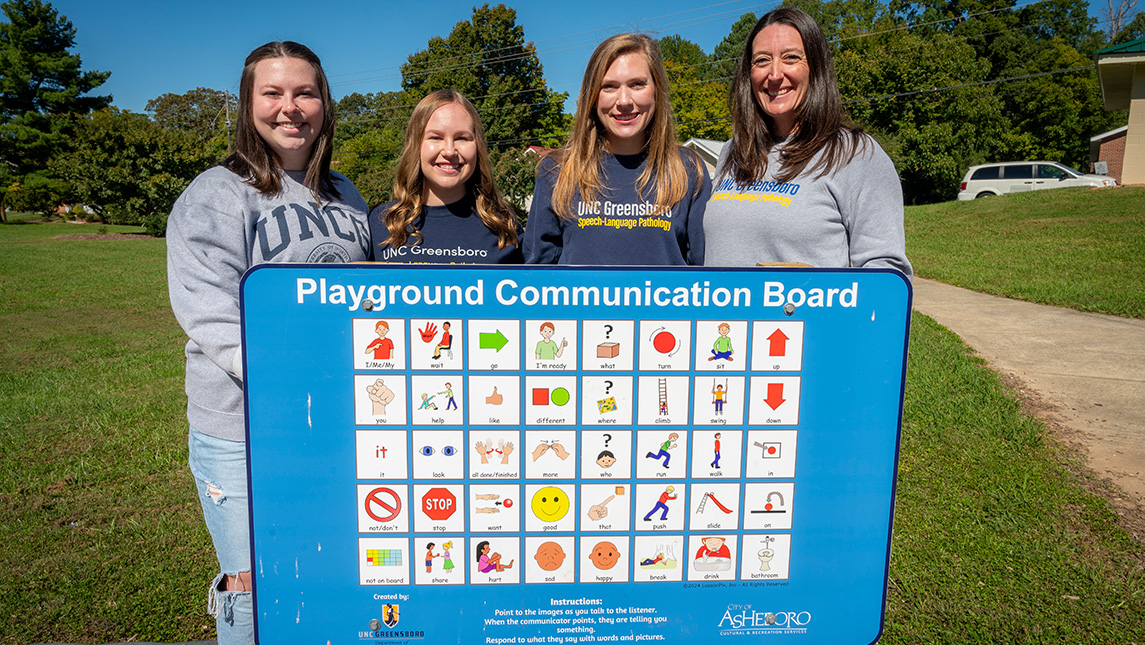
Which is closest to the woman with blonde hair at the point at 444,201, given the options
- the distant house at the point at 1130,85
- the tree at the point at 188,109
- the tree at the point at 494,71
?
the distant house at the point at 1130,85

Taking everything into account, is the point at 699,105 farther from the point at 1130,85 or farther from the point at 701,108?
the point at 1130,85

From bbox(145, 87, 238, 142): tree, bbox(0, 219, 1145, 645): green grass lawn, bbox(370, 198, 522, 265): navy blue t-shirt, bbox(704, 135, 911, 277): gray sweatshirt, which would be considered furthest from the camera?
bbox(145, 87, 238, 142): tree

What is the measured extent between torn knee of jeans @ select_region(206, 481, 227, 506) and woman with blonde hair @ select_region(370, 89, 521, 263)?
1004mm

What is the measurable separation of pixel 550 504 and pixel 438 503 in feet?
0.84

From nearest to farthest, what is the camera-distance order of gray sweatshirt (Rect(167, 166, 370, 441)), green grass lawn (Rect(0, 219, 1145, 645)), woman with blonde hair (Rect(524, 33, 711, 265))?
gray sweatshirt (Rect(167, 166, 370, 441)) → woman with blonde hair (Rect(524, 33, 711, 265)) → green grass lawn (Rect(0, 219, 1145, 645))

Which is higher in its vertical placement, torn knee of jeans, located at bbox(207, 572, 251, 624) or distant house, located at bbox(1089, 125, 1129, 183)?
distant house, located at bbox(1089, 125, 1129, 183)

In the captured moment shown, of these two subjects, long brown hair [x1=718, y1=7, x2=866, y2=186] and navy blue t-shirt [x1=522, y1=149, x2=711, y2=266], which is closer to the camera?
long brown hair [x1=718, y1=7, x2=866, y2=186]

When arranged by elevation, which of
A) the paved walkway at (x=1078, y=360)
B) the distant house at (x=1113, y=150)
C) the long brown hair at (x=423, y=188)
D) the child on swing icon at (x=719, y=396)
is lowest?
the paved walkway at (x=1078, y=360)

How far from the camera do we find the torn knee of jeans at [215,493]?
200 centimetres

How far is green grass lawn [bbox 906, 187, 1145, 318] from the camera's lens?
10.2 meters

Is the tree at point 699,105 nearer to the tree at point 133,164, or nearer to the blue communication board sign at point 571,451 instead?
the tree at point 133,164

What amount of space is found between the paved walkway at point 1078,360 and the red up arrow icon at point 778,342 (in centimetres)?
388

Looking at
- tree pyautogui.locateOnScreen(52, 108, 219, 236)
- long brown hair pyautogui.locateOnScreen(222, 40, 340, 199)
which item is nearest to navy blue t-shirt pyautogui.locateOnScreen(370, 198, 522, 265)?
long brown hair pyautogui.locateOnScreen(222, 40, 340, 199)

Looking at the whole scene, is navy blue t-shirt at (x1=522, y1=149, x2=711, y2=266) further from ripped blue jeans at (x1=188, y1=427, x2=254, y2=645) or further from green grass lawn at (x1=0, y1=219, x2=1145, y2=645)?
green grass lawn at (x1=0, y1=219, x2=1145, y2=645)
